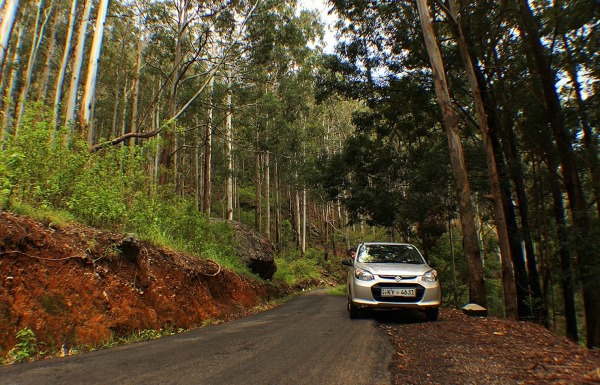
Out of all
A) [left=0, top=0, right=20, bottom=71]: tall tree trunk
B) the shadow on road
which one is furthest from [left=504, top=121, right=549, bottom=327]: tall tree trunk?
[left=0, top=0, right=20, bottom=71]: tall tree trunk

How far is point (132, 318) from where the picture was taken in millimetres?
A: 5199

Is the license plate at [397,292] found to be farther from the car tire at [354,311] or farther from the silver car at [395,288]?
the car tire at [354,311]

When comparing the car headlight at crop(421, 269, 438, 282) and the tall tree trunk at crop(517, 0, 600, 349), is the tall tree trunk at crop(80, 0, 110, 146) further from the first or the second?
the tall tree trunk at crop(517, 0, 600, 349)

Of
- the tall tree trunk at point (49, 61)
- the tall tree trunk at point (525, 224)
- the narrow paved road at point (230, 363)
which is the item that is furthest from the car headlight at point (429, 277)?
the tall tree trunk at point (49, 61)

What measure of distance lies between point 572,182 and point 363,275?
21.2 feet

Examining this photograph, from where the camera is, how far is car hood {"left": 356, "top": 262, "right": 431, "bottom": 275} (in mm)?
6469

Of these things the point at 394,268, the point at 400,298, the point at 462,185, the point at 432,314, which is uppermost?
the point at 462,185

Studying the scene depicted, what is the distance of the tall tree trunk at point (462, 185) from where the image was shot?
733 centimetres

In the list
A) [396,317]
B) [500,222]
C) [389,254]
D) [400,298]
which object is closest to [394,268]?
[400,298]

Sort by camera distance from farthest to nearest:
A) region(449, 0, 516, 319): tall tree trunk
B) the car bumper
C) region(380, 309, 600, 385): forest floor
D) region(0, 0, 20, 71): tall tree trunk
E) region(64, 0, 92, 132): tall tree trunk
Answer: region(64, 0, 92, 132): tall tree trunk
region(0, 0, 20, 71): tall tree trunk
region(449, 0, 516, 319): tall tree trunk
the car bumper
region(380, 309, 600, 385): forest floor

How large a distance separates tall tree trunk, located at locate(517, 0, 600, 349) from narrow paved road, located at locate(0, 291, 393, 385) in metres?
5.89

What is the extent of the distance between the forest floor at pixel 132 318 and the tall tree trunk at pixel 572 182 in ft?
13.2

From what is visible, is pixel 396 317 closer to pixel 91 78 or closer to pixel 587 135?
pixel 587 135

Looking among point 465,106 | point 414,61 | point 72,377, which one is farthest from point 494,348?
point 465,106
